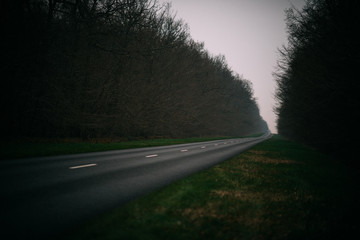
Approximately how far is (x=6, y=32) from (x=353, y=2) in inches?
763

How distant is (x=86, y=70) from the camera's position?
55.5ft

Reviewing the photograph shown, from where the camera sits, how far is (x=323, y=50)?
8031mm

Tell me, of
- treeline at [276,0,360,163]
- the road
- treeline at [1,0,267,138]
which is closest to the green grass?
the road

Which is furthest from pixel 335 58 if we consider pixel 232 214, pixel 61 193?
pixel 61 193

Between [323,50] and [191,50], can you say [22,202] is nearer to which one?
[323,50]

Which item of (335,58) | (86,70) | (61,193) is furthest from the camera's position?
(86,70)

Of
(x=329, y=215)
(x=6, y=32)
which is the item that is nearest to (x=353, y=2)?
(x=329, y=215)

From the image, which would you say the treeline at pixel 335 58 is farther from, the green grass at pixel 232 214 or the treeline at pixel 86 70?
the treeline at pixel 86 70

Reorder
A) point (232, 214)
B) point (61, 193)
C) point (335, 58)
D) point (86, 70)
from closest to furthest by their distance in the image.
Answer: point (232, 214) < point (61, 193) < point (335, 58) < point (86, 70)

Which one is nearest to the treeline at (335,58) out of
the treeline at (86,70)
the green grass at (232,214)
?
the green grass at (232,214)

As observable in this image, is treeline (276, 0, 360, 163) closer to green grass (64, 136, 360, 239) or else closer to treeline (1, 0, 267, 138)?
green grass (64, 136, 360, 239)

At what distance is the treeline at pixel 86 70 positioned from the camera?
1415 centimetres

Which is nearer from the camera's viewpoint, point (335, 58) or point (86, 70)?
point (335, 58)

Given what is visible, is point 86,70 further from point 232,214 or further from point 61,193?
point 232,214
